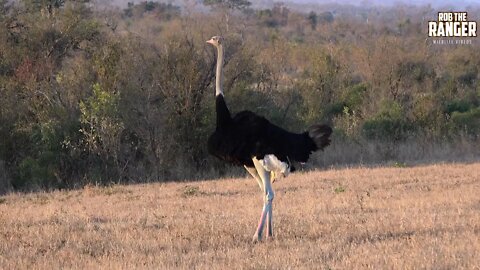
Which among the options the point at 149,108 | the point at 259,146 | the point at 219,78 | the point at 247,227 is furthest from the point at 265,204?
the point at 149,108

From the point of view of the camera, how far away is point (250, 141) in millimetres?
8398

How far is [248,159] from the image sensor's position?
336 inches

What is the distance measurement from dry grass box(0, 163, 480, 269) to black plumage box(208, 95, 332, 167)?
32.8 inches

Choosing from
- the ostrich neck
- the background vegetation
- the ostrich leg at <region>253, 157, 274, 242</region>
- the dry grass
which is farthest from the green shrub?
the ostrich leg at <region>253, 157, 274, 242</region>

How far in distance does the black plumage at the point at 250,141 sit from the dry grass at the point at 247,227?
0.83m

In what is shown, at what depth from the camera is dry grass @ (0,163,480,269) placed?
7.06 m

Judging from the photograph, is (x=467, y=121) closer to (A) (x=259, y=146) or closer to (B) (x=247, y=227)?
(B) (x=247, y=227)

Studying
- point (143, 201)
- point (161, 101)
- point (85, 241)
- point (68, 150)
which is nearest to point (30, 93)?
point (68, 150)

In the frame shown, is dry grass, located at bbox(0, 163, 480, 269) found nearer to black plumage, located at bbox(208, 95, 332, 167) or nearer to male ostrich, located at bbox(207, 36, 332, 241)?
male ostrich, located at bbox(207, 36, 332, 241)

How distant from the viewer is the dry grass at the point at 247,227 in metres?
7.06

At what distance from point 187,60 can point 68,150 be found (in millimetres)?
3362

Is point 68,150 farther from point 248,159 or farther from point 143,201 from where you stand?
point 248,159

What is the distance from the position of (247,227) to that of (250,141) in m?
1.12

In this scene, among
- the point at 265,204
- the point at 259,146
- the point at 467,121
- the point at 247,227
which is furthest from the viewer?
the point at 467,121
